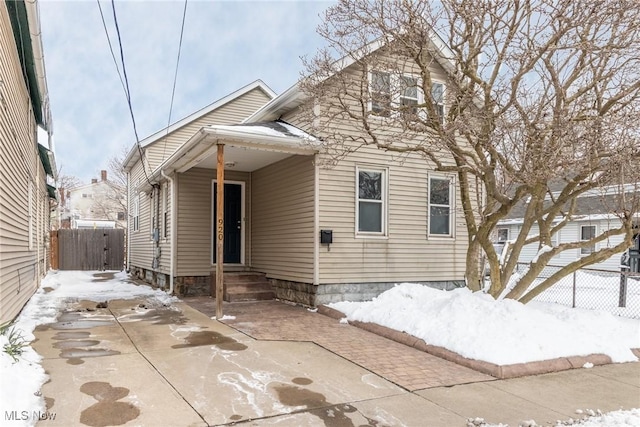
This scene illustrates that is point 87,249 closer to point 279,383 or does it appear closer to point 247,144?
point 247,144

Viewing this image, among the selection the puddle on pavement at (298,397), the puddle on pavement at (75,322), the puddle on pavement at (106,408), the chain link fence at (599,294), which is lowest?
the chain link fence at (599,294)

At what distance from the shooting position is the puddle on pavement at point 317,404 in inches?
142

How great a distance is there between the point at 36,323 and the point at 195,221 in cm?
439

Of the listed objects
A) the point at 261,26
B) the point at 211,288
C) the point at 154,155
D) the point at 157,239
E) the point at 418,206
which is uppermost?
the point at 261,26

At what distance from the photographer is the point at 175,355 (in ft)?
17.3

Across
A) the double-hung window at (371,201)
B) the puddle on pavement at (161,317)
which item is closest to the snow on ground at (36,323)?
the puddle on pavement at (161,317)

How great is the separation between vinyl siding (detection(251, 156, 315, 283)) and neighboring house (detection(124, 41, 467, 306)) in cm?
2

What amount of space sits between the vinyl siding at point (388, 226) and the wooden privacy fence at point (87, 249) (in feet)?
Result: 41.4

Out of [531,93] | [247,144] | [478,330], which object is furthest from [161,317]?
[531,93]

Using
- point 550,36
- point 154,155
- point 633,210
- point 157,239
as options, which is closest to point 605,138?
point 633,210

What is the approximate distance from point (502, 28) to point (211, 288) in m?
7.93

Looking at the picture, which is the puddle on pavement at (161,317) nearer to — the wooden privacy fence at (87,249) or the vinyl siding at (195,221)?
the vinyl siding at (195,221)

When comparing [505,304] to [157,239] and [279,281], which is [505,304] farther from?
[157,239]

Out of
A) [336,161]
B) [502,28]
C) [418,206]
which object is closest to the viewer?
[502,28]
